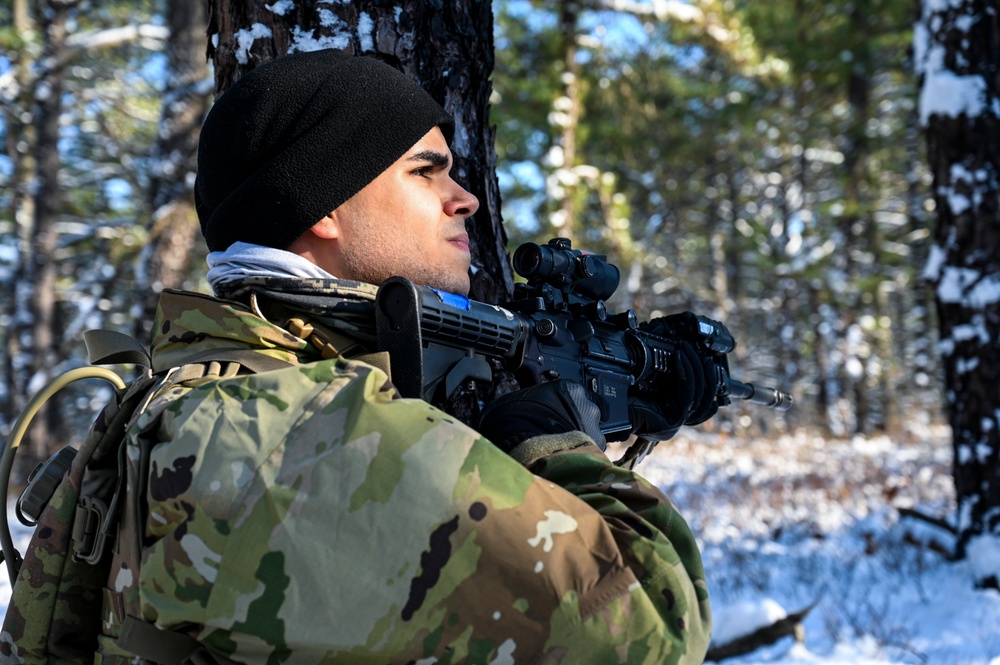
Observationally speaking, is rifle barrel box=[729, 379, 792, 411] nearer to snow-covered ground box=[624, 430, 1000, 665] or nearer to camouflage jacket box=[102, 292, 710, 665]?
snow-covered ground box=[624, 430, 1000, 665]

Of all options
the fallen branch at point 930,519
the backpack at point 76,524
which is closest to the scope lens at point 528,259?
the backpack at point 76,524

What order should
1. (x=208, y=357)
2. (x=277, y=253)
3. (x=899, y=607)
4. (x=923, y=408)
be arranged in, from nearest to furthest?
1. (x=208, y=357)
2. (x=277, y=253)
3. (x=899, y=607)
4. (x=923, y=408)

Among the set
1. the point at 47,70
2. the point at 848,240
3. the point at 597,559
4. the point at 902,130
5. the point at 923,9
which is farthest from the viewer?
the point at 848,240

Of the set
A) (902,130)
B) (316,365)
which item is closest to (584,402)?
(316,365)

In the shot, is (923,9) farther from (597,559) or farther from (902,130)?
(902,130)

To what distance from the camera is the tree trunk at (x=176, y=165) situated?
23.6 ft

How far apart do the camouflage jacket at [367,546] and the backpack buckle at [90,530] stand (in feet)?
0.24

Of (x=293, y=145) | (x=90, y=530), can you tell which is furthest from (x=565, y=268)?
(x=90, y=530)

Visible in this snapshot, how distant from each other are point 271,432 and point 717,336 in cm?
190

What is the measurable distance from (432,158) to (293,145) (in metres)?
0.36

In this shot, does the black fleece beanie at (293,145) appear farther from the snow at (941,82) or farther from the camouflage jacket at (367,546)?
the snow at (941,82)

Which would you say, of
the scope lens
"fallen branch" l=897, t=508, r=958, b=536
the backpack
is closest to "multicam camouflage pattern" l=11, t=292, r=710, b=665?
the backpack

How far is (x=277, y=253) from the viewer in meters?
1.76

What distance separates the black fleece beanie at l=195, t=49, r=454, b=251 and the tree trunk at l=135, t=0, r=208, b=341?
18.2 feet
